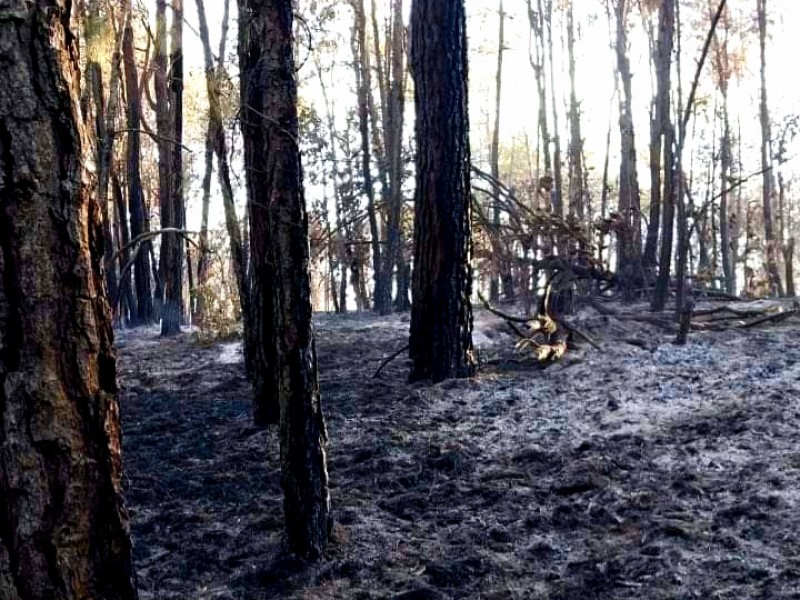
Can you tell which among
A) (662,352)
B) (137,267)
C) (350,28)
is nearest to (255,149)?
(662,352)

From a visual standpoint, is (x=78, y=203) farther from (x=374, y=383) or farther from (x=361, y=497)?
(x=374, y=383)

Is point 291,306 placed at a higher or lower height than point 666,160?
lower

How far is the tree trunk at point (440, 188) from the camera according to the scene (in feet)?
24.4

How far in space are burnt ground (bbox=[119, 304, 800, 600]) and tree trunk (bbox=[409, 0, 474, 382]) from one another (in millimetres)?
452

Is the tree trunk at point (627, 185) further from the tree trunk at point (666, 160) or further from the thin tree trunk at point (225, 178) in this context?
the thin tree trunk at point (225, 178)

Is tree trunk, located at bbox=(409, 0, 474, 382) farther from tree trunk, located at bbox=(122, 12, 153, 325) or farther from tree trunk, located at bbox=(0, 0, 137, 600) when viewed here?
tree trunk, located at bbox=(122, 12, 153, 325)

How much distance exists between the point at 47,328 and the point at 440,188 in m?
5.57

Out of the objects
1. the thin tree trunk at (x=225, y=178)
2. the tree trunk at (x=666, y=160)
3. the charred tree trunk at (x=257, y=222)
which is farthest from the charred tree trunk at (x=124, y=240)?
the charred tree trunk at (x=257, y=222)

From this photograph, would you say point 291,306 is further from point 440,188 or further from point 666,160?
point 666,160

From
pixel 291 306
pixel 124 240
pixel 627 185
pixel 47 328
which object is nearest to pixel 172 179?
pixel 124 240

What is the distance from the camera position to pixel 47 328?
2090 millimetres

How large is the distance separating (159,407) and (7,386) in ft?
18.7

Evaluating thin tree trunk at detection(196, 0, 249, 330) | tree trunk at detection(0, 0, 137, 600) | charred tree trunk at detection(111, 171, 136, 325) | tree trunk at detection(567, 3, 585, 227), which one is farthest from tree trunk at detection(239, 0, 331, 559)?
tree trunk at detection(567, 3, 585, 227)

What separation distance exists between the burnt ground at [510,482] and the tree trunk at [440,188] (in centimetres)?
45
